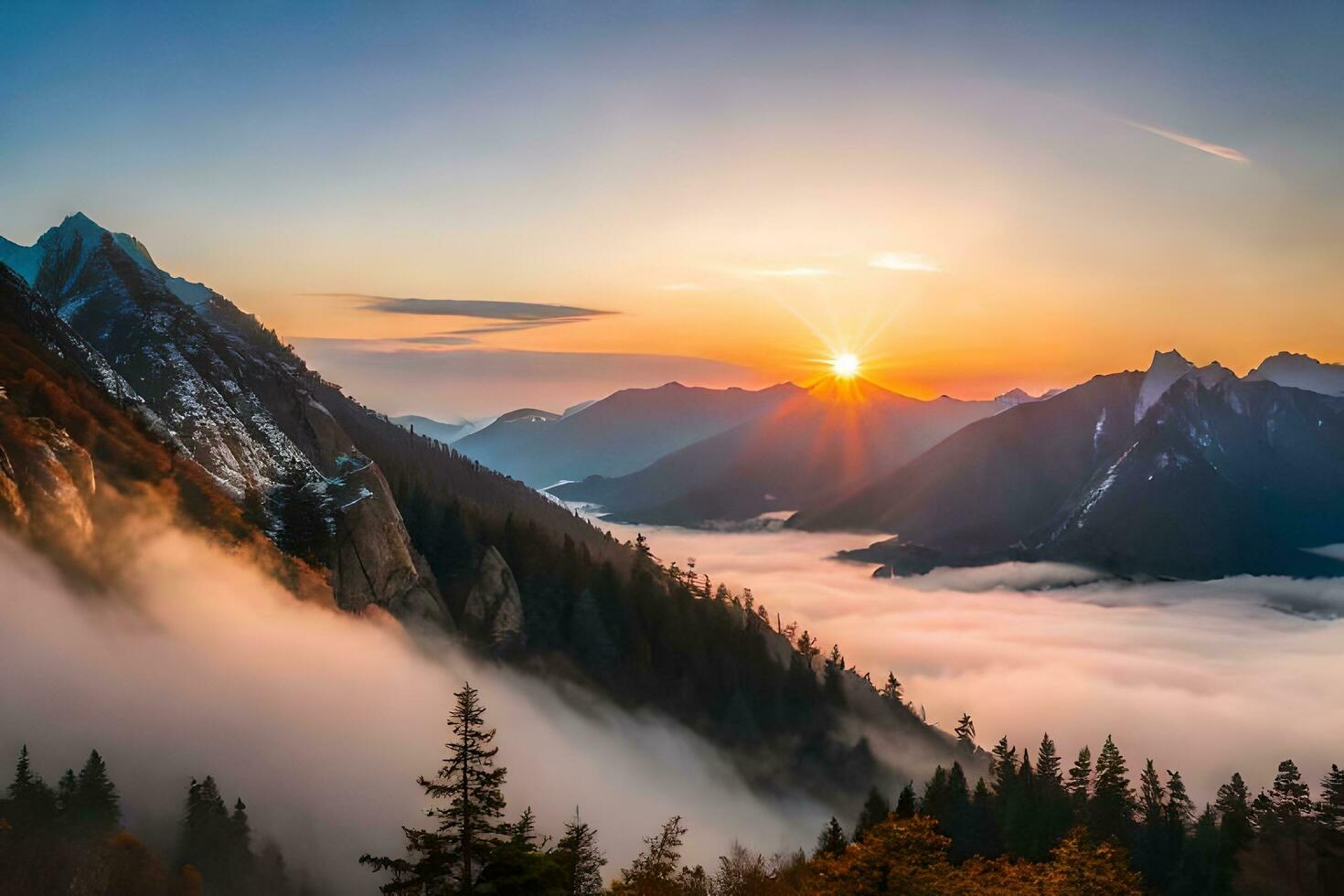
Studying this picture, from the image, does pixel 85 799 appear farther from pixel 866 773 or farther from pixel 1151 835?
pixel 866 773

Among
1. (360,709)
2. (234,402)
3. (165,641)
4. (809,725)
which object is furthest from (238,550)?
(809,725)

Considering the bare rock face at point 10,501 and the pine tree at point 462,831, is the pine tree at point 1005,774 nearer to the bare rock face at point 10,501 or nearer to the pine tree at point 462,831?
the pine tree at point 462,831

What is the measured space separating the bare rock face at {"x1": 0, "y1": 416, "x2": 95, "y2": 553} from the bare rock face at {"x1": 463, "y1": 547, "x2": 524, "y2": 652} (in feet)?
202

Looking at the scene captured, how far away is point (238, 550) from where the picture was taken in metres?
104

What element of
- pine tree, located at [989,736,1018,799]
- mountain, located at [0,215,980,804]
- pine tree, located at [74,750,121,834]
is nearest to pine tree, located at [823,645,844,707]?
mountain, located at [0,215,980,804]

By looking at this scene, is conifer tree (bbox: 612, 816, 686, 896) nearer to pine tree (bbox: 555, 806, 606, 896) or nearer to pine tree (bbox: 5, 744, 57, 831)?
pine tree (bbox: 555, 806, 606, 896)

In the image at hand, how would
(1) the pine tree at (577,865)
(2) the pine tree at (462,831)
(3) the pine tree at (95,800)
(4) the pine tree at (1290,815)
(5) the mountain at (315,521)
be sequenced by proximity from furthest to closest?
1. (4) the pine tree at (1290,815)
2. (5) the mountain at (315,521)
3. (3) the pine tree at (95,800)
4. (1) the pine tree at (577,865)
5. (2) the pine tree at (462,831)

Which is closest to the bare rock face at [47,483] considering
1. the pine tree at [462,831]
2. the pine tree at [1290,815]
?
the pine tree at [462,831]

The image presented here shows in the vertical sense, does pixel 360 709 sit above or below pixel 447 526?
below

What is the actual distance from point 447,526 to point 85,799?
8377 cm

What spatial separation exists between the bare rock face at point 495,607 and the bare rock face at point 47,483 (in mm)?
61467

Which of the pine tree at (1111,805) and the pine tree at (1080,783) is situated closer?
the pine tree at (1111,805)

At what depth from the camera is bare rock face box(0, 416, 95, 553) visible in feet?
267

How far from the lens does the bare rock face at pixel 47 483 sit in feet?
267
